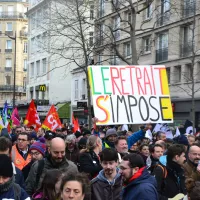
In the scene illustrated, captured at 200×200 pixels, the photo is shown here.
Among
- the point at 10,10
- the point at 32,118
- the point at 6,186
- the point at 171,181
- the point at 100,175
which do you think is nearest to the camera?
the point at 6,186

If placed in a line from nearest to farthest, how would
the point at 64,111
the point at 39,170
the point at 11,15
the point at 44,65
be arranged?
1. the point at 39,170
2. the point at 64,111
3. the point at 44,65
4. the point at 11,15

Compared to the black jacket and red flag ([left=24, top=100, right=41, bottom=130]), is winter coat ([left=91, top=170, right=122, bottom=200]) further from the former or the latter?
red flag ([left=24, top=100, right=41, bottom=130])

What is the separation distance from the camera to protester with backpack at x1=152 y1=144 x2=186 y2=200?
676cm

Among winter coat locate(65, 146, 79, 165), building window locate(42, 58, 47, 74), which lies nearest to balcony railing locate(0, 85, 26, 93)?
building window locate(42, 58, 47, 74)

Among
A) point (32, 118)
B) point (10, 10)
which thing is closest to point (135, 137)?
point (32, 118)

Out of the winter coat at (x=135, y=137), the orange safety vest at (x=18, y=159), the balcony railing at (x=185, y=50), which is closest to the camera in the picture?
the winter coat at (x=135, y=137)

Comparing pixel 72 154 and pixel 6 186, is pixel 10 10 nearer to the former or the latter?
pixel 72 154

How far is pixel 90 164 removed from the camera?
7.89m

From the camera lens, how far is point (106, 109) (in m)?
9.38

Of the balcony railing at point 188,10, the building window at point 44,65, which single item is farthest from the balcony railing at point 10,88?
the balcony railing at point 188,10

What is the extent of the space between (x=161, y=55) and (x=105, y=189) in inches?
1162

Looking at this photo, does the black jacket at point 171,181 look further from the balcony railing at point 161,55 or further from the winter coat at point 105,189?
the balcony railing at point 161,55

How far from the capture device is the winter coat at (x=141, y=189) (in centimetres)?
532

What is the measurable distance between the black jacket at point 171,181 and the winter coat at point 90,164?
49.4 inches
